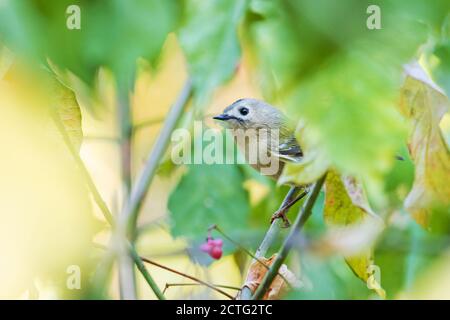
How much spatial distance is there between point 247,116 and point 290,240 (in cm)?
22

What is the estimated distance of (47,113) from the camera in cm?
48

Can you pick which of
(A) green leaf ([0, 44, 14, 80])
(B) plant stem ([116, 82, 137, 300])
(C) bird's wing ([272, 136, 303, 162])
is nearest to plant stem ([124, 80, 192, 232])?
(B) plant stem ([116, 82, 137, 300])

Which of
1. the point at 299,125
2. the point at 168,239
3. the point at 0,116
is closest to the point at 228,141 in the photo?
the point at 168,239

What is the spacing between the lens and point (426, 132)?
1.48ft

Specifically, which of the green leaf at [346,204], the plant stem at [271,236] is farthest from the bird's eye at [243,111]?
the green leaf at [346,204]

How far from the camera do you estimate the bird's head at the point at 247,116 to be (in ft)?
2.04

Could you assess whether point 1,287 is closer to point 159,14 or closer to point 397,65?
point 159,14

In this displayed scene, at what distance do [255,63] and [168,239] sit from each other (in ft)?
1.37


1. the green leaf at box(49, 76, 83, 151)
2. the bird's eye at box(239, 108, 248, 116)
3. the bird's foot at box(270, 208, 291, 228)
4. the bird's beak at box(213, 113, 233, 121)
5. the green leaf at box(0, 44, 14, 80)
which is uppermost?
the green leaf at box(0, 44, 14, 80)

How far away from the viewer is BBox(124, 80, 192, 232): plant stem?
0.73m

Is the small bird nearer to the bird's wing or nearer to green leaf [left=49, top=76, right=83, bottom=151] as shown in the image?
the bird's wing

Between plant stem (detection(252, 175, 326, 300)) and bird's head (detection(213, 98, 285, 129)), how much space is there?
134 mm

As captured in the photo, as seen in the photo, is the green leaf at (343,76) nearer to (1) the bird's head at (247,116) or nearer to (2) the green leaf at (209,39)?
(2) the green leaf at (209,39)

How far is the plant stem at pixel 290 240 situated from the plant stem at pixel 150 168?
0.78 feet
